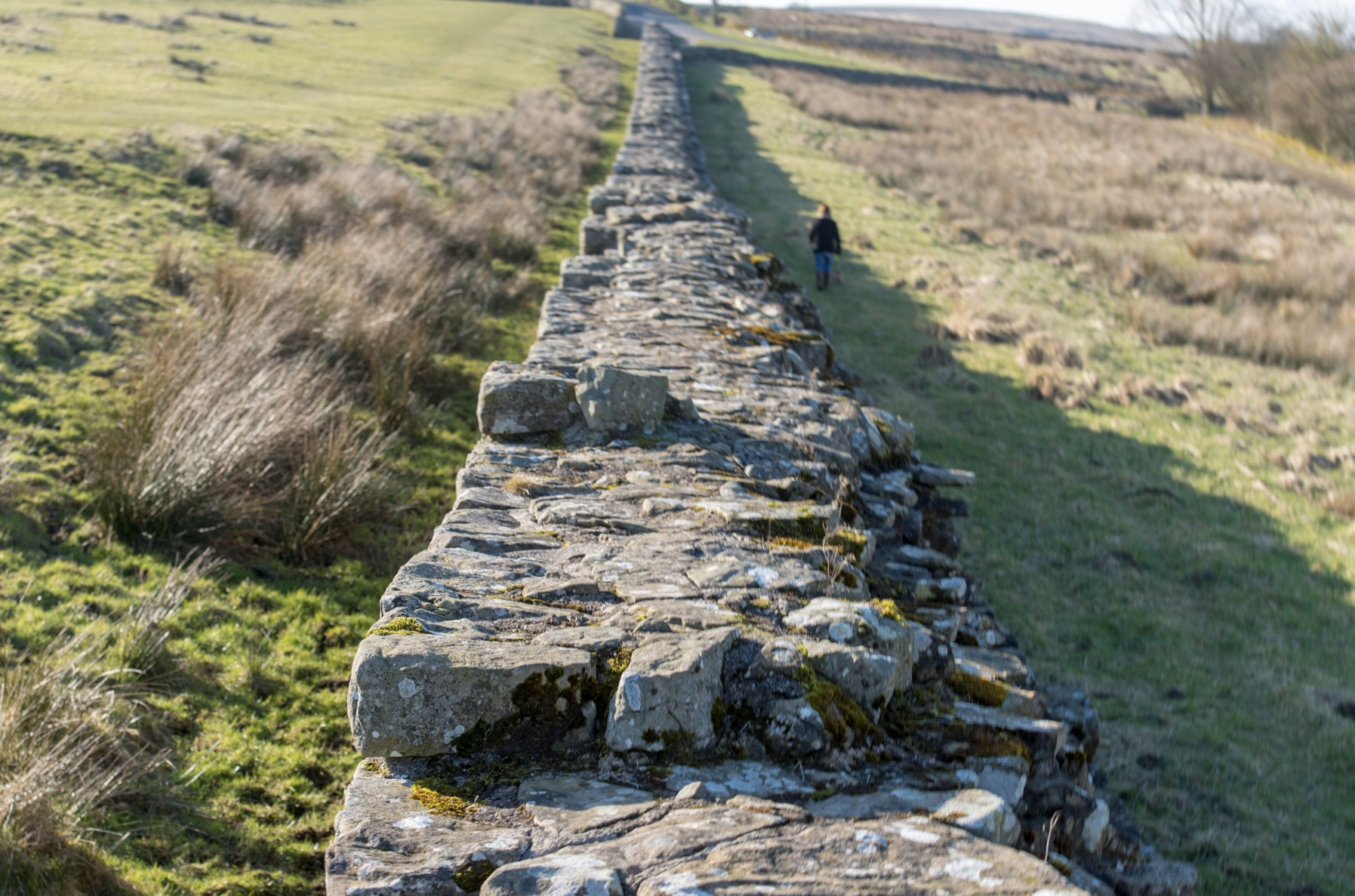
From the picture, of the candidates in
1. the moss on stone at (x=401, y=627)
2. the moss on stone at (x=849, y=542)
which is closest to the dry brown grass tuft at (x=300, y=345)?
the moss on stone at (x=401, y=627)

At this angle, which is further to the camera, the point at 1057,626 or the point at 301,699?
the point at 1057,626

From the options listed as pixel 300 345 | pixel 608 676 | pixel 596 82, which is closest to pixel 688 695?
pixel 608 676

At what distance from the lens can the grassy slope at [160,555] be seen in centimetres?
389

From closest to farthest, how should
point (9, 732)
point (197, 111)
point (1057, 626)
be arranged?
point (9, 732) < point (1057, 626) < point (197, 111)

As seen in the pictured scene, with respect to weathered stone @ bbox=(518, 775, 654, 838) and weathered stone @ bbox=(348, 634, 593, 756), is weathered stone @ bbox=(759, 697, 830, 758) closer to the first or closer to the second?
weathered stone @ bbox=(518, 775, 654, 838)

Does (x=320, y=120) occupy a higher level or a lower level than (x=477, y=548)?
higher

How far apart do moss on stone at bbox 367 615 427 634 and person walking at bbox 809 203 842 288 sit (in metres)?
12.3

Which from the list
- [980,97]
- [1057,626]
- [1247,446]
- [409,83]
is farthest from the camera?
[980,97]

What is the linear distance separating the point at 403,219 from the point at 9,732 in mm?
9421

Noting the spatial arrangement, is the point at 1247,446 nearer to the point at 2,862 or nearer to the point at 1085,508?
the point at 1085,508

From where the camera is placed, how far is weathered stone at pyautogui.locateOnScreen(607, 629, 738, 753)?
8.70ft

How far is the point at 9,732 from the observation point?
3.54 m

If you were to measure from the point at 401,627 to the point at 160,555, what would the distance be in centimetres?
310

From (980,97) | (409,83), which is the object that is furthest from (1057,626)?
(980,97)
